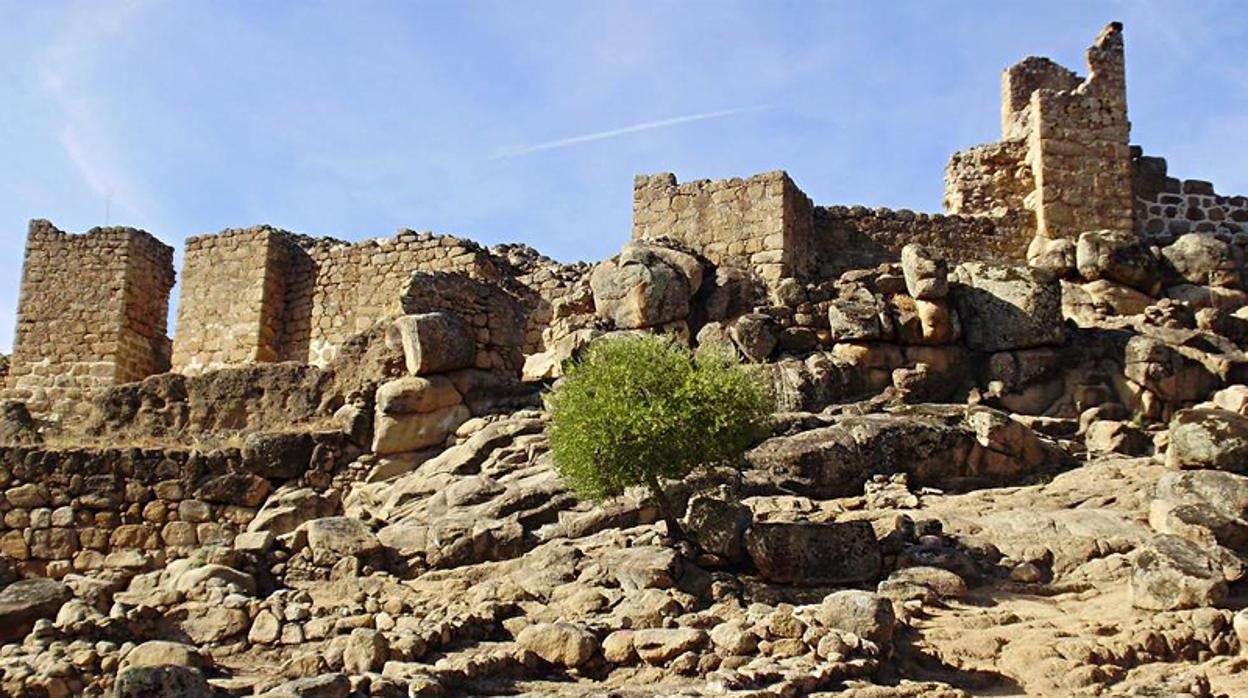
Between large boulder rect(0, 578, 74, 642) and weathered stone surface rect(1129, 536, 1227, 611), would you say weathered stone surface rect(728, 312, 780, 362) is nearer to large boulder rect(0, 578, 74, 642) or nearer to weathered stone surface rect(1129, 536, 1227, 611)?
weathered stone surface rect(1129, 536, 1227, 611)

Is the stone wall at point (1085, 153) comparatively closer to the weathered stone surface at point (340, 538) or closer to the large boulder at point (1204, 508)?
the large boulder at point (1204, 508)

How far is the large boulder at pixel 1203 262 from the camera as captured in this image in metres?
19.5

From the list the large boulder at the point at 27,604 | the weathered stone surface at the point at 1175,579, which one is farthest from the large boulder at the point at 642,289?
the large boulder at the point at 27,604

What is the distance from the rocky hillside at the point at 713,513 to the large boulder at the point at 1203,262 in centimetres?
5

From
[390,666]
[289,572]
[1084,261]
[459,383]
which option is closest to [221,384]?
[459,383]

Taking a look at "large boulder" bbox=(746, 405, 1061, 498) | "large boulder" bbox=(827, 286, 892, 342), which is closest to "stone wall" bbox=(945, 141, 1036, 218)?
"large boulder" bbox=(827, 286, 892, 342)

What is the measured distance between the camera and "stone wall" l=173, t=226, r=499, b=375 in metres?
22.1

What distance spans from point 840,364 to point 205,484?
7.78 metres

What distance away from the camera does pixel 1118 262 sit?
19.0 m

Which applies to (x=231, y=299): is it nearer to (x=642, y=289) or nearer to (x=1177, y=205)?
(x=642, y=289)

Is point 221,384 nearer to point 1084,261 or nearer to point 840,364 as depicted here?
point 840,364

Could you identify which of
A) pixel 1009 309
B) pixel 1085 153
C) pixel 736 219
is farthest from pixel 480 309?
pixel 1085 153

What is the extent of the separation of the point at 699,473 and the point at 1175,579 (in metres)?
4.49

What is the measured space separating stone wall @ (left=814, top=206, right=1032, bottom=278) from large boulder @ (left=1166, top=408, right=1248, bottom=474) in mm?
7466
